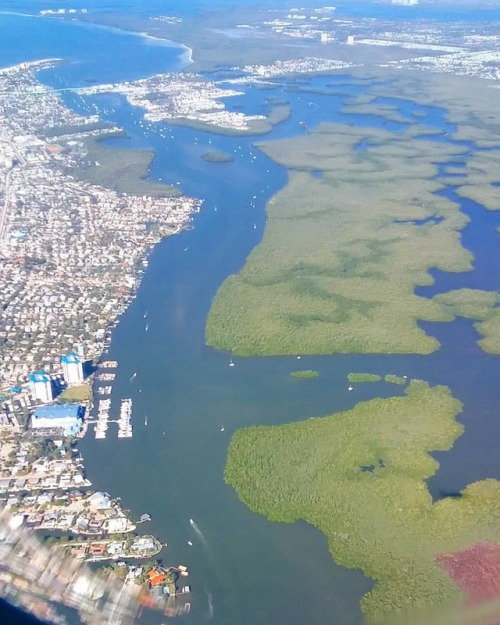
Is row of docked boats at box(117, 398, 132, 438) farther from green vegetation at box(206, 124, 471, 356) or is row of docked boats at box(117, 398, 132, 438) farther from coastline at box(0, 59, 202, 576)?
green vegetation at box(206, 124, 471, 356)

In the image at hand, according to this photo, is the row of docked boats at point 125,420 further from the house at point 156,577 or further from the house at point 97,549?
the house at point 156,577

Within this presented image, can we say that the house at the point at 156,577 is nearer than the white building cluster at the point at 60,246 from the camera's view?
Yes

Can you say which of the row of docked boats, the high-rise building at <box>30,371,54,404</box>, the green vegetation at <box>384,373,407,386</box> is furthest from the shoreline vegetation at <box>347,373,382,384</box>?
the high-rise building at <box>30,371,54,404</box>

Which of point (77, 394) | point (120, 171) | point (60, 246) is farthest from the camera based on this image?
point (120, 171)

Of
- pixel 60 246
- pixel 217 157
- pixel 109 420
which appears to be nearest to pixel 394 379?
pixel 109 420

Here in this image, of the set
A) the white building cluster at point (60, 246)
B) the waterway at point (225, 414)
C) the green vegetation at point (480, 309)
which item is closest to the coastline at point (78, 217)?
the white building cluster at point (60, 246)

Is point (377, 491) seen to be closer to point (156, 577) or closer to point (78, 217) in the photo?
point (156, 577)

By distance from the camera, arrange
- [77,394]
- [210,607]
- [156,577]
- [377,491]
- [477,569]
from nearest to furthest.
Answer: [210,607] → [156,577] → [477,569] → [377,491] → [77,394]
